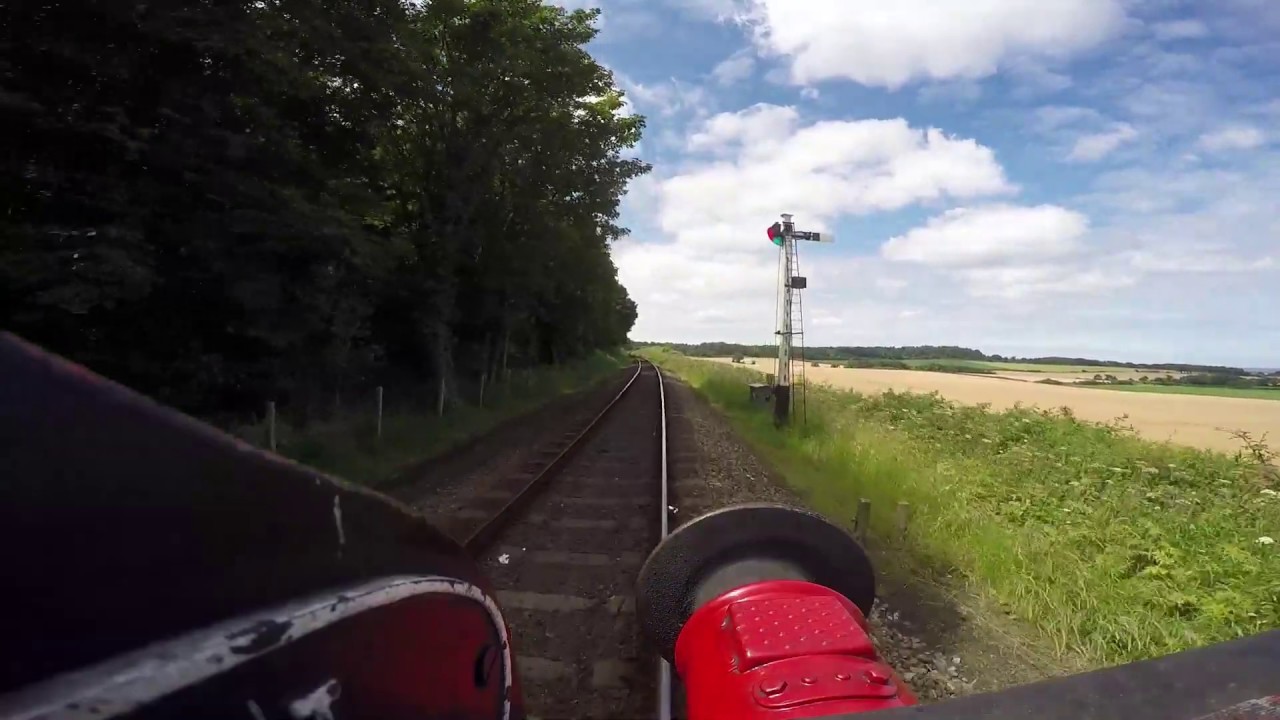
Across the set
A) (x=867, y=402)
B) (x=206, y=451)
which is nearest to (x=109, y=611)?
(x=206, y=451)

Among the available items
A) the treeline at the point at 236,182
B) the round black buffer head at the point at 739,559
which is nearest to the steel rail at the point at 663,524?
the round black buffer head at the point at 739,559

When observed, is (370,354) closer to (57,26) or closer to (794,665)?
(57,26)

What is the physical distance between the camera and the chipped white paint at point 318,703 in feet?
2.83

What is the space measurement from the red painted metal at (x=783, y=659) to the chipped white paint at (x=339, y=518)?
0.87 m

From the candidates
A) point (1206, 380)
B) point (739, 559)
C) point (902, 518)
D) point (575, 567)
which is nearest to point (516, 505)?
point (575, 567)

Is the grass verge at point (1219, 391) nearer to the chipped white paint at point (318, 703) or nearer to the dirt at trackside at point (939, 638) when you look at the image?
the dirt at trackside at point (939, 638)

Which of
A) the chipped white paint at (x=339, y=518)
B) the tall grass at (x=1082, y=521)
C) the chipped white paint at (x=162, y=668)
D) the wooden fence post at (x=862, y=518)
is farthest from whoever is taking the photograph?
the wooden fence post at (x=862, y=518)

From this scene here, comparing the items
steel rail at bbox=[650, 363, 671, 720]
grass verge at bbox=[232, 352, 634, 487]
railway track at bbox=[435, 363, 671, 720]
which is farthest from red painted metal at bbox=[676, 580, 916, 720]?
grass verge at bbox=[232, 352, 634, 487]

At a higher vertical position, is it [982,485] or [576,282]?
[576,282]

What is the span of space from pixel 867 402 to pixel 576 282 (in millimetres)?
10450

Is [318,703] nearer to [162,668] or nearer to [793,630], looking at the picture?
[162,668]

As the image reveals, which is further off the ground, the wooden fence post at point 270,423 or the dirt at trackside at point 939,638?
the wooden fence post at point 270,423

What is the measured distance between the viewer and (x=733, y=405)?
24250 mm

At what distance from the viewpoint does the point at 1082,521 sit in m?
8.30
